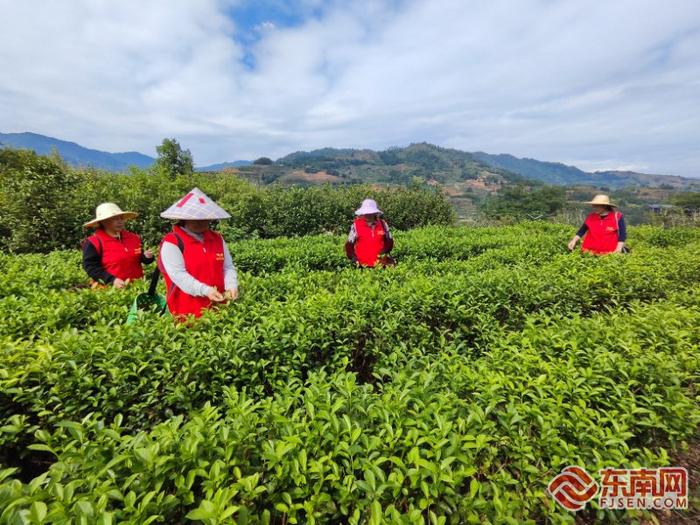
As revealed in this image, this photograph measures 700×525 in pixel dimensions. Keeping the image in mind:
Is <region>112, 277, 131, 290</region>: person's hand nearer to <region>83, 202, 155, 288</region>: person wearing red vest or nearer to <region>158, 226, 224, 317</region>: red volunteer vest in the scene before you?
<region>83, 202, 155, 288</region>: person wearing red vest

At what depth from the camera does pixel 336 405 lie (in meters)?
1.72

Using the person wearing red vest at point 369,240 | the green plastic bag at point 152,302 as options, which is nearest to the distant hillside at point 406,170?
the person wearing red vest at point 369,240

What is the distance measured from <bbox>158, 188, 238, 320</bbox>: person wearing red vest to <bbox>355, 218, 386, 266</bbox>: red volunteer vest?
264cm

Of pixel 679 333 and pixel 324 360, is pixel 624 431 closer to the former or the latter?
pixel 679 333

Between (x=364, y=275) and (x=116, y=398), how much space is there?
3124 mm

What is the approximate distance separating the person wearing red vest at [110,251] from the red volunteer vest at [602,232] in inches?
285

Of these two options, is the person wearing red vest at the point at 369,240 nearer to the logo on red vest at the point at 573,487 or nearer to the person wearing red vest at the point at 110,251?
the person wearing red vest at the point at 110,251

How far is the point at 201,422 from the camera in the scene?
5.25ft

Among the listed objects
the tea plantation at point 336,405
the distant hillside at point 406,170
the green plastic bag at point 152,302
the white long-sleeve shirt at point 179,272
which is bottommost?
the tea plantation at point 336,405

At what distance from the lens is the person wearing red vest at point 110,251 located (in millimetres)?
4176

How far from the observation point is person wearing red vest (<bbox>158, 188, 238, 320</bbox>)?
3.18 metres

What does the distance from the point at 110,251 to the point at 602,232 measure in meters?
7.73

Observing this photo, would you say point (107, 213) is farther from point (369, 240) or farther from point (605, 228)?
point (605, 228)

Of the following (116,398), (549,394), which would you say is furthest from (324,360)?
(549,394)
